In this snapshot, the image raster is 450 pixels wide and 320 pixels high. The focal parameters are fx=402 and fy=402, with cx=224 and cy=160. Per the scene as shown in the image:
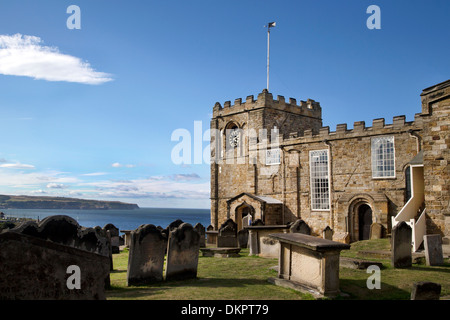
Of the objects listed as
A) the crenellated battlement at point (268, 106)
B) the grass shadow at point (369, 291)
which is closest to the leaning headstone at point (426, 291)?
the grass shadow at point (369, 291)

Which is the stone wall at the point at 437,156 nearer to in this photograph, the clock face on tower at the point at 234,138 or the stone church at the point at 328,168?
the stone church at the point at 328,168

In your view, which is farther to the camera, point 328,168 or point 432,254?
point 328,168

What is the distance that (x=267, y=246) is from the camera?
1519 cm

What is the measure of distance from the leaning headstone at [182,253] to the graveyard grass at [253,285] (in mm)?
246

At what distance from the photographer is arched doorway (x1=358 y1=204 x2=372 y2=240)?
25859 millimetres

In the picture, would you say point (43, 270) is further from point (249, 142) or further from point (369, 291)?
point (249, 142)

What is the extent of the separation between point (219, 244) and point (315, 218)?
12.5 m

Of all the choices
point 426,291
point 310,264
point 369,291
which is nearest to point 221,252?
point 310,264

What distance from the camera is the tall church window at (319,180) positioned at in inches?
1111

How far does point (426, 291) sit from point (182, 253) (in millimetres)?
5569

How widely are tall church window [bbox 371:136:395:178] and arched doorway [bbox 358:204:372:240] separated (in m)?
2.22

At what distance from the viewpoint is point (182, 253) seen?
10.1 meters

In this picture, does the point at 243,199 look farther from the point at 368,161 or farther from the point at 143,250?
the point at 143,250
